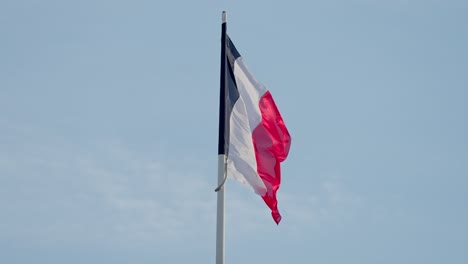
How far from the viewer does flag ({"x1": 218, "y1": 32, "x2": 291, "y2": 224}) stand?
88.3 ft

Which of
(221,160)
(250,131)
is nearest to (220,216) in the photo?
(221,160)

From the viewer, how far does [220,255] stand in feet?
82.3

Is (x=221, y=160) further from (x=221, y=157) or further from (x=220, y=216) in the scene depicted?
(x=220, y=216)

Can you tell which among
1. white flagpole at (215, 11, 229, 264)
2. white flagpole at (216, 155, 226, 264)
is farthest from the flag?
white flagpole at (216, 155, 226, 264)

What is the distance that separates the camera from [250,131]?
27969mm

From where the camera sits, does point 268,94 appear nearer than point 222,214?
No

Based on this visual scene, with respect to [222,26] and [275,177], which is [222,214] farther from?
[222,26]

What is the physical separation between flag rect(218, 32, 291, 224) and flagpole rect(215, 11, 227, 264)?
25mm

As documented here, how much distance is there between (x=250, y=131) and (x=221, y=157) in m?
1.86

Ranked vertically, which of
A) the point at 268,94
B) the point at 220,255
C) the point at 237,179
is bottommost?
the point at 220,255

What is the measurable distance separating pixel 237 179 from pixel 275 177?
1571 millimetres

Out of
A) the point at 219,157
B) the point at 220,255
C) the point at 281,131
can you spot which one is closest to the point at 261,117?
the point at 281,131

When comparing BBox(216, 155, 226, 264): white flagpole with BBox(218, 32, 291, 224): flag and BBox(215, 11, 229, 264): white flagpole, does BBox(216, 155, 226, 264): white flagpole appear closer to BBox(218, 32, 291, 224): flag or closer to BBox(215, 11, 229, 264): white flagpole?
BBox(215, 11, 229, 264): white flagpole

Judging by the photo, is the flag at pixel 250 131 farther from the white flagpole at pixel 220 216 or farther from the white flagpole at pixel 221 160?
the white flagpole at pixel 220 216
